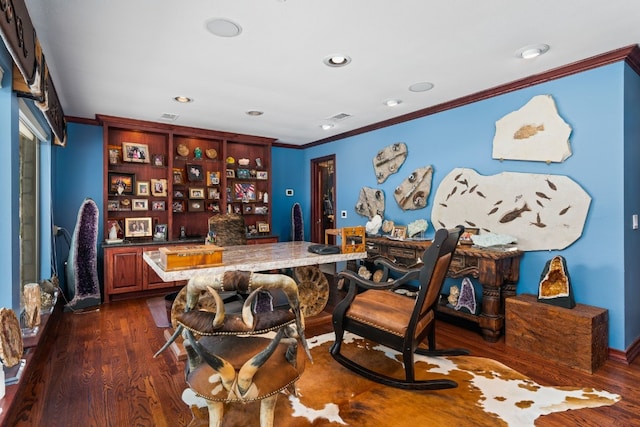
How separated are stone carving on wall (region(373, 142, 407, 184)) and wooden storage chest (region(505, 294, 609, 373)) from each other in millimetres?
2245

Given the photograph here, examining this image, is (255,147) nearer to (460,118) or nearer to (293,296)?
(460,118)

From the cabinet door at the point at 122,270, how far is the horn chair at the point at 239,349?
3.39m

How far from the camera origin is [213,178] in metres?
5.48

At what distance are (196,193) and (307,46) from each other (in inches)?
138

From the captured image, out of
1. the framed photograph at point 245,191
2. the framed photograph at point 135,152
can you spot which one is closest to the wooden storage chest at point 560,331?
the framed photograph at point 245,191

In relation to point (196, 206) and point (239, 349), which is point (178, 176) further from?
point (239, 349)

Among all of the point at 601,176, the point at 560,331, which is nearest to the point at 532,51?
the point at 601,176

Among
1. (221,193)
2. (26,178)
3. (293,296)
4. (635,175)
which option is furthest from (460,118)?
(26,178)

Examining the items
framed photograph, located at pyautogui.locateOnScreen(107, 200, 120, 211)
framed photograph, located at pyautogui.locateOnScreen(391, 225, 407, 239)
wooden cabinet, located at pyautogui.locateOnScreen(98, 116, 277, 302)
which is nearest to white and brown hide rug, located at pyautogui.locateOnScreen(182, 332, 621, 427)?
framed photograph, located at pyautogui.locateOnScreen(391, 225, 407, 239)

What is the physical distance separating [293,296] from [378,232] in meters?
3.40

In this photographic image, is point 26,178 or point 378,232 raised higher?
point 26,178

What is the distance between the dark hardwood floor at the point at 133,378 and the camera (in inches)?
76.7

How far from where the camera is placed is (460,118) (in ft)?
12.5

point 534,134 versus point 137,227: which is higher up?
point 534,134
